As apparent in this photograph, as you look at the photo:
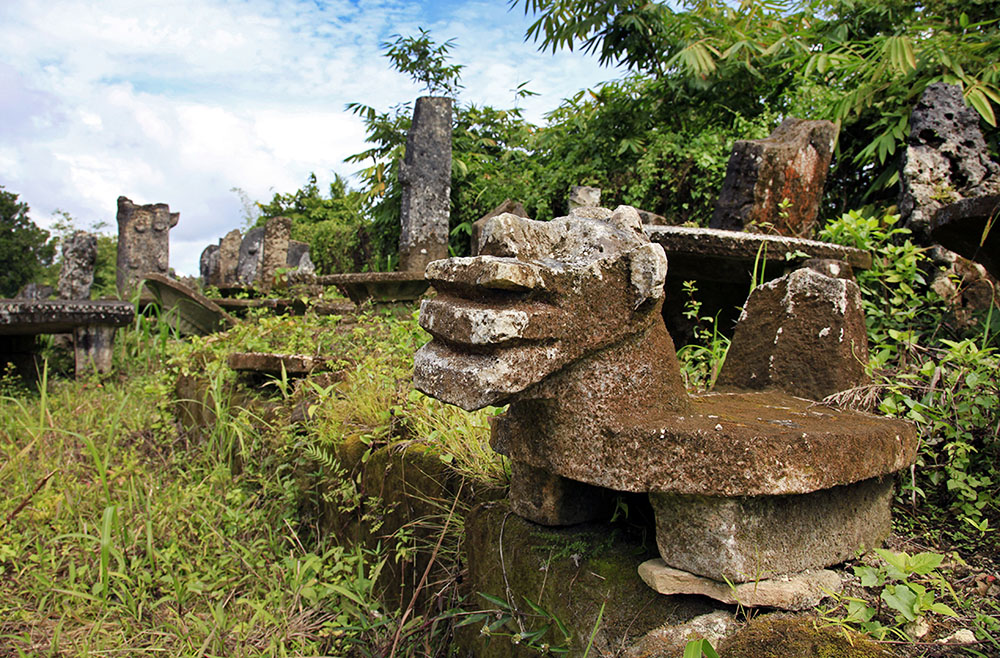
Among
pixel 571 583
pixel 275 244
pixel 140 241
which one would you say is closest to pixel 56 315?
pixel 275 244

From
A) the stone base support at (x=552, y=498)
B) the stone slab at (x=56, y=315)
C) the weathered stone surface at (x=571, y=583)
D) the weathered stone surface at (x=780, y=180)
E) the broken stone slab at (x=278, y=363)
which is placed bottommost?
the weathered stone surface at (x=571, y=583)

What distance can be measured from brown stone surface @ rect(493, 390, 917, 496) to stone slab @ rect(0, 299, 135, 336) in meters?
5.84

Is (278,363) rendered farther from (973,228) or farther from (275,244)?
(275,244)

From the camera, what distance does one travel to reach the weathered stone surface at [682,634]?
1.28 metres

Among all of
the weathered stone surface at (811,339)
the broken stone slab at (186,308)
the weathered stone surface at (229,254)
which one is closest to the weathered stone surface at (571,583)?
the weathered stone surface at (811,339)

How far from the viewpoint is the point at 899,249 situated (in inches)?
117

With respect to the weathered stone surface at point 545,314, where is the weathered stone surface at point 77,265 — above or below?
above

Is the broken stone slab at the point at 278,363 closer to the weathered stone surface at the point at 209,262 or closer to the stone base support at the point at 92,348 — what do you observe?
the stone base support at the point at 92,348

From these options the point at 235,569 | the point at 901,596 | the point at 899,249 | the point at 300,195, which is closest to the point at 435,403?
the point at 235,569

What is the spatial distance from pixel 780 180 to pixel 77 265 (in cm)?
816

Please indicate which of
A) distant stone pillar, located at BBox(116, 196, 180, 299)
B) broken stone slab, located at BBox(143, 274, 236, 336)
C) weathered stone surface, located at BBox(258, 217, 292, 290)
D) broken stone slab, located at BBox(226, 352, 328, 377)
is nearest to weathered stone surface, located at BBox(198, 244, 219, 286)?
distant stone pillar, located at BBox(116, 196, 180, 299)

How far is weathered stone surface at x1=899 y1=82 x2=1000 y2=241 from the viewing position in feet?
11.1

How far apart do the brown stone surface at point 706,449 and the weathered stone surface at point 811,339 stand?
42cm

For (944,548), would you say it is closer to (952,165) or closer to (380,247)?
(952,165)
